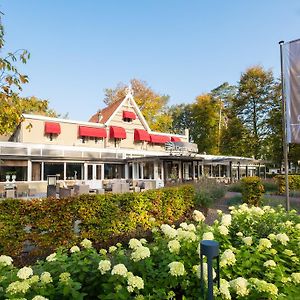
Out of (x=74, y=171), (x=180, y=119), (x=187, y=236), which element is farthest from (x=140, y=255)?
(x=180, y=119)

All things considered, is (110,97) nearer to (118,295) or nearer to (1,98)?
(1,98)

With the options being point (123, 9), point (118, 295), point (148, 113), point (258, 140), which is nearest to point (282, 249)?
point (118, 295)

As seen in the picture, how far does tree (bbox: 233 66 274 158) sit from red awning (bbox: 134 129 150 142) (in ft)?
42.2

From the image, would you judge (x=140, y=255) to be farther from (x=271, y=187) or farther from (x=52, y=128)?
(x=52, y=128)

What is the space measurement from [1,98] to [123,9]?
6.04 m

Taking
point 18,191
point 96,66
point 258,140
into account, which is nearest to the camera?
point 96,66

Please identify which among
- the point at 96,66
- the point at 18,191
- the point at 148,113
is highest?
the point at 148,113

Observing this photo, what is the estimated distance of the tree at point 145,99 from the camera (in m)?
42.5

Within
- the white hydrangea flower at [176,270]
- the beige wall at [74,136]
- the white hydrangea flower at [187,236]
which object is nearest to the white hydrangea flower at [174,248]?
the white hydrangea flower at [187,236]

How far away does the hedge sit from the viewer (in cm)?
507

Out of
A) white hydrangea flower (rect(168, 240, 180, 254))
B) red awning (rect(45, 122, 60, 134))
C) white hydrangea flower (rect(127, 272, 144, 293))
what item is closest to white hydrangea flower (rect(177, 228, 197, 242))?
white hydrangea flower (rect(168, 240, 180, 254))

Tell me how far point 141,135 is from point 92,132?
6089 millimetres

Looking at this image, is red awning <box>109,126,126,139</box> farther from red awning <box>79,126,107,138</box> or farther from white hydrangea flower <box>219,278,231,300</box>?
white hydrangea flower <box>219,278,231,300</box>

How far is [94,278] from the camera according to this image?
2.55m
